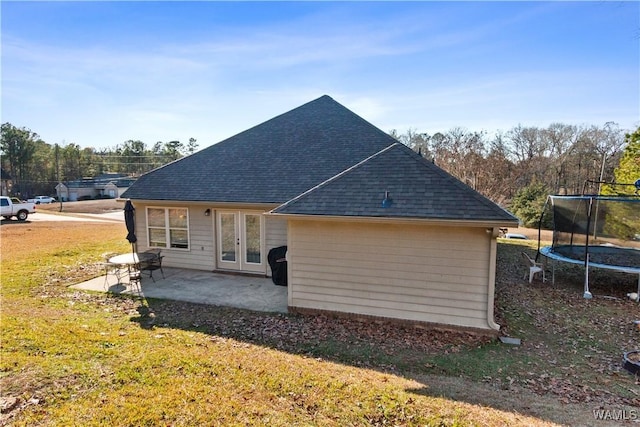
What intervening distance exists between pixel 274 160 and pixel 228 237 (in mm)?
3319

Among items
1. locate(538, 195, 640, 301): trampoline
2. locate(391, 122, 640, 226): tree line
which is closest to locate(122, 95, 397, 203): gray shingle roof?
locate(538, 195, 640, 301): trampoline

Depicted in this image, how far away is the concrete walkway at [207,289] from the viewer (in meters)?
8.37

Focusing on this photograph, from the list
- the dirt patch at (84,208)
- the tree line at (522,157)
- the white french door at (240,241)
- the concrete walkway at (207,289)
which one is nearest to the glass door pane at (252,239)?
the white french door at (240,241)

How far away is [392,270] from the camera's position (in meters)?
6.99

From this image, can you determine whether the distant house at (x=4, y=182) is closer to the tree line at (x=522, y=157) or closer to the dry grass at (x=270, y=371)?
the tree line at (x=522, y=157)

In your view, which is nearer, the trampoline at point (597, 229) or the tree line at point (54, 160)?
the trampoline at point (597, 229)

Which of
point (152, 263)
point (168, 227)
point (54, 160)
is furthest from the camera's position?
→ point (54, 160)

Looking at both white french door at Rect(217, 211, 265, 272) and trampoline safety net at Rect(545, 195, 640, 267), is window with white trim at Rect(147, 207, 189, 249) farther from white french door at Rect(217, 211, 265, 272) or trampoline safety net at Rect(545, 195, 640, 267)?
trampoline safety net at Rect(545, 195, 640, 267)

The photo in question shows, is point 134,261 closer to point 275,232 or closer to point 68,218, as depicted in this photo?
point 275,232

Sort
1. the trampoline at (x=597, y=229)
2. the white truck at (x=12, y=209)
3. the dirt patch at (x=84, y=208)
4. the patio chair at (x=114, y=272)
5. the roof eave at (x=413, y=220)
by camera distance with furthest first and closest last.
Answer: the dirt patch at (x=84, y=208) → the white truck at (x=12, y=209) → the trampoline at (x=597, y=229) → the patio chair at (x=114, y=272) → the roof eave at (x=413, y=220)

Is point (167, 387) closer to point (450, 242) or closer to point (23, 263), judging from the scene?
point (450, 242)

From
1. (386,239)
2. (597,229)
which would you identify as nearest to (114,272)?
(386,239)

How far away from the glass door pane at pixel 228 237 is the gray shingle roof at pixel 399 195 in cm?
396

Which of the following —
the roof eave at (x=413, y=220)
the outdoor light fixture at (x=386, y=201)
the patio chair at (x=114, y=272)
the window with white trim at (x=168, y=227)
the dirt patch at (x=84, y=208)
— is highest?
the outdoor light fixture at (x=386, y=201)
